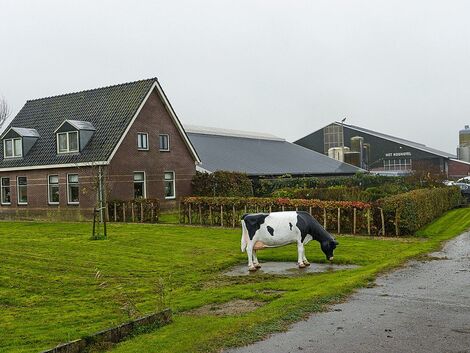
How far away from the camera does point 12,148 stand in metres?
35.0

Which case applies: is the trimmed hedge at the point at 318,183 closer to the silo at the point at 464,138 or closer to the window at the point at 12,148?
the window at the point at 12,148

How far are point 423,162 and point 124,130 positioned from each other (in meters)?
55.6

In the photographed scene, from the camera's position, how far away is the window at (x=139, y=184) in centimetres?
3259

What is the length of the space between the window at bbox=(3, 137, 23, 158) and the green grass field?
14053mm

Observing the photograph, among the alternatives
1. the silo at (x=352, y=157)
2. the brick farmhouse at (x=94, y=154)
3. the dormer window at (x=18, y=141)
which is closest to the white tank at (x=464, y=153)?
the silo at (x=352, y=157)

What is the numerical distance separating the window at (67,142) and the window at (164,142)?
5401 millimetres

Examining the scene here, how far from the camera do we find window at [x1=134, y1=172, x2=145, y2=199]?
32.6 meters

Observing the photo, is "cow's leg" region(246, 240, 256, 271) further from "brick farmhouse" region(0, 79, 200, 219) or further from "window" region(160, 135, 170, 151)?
"window" region(160, 135, 170, 151)

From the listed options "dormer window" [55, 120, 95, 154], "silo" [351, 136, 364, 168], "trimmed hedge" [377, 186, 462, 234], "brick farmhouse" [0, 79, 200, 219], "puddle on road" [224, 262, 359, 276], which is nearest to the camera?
"puddle on road" [224, 262, 359, 276]

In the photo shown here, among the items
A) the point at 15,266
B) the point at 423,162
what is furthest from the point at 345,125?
the point at 15,266

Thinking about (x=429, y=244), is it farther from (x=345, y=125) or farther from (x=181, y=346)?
(x=345, y=125)

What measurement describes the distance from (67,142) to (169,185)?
697 cm

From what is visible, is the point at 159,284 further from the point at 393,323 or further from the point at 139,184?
the point at 139,184

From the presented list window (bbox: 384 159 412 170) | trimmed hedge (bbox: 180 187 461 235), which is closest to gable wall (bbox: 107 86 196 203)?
trimmed hedge (bbox: 180 187 461 235)
